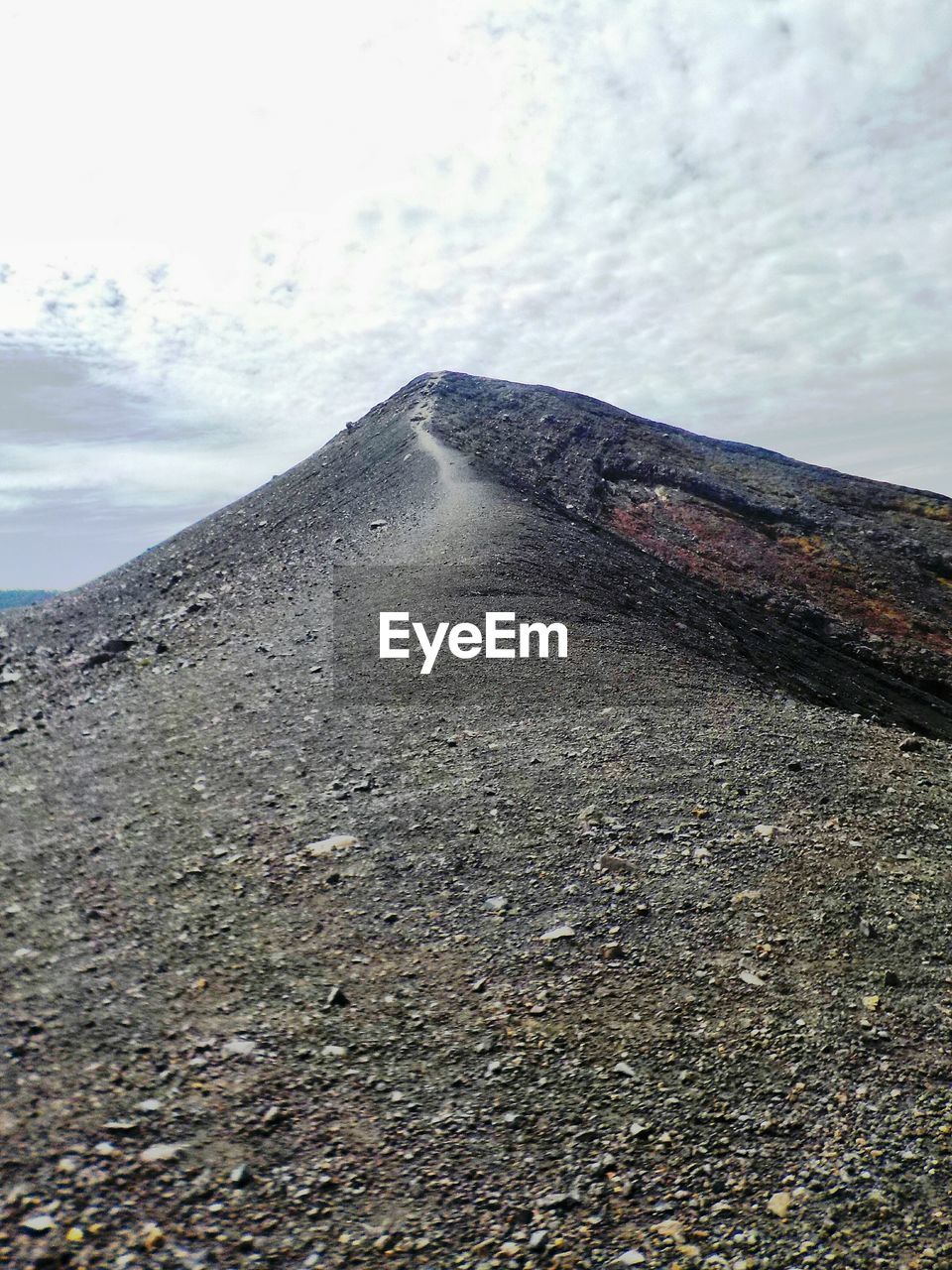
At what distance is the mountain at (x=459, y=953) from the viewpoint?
11.3ft

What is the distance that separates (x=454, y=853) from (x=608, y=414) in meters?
20.4

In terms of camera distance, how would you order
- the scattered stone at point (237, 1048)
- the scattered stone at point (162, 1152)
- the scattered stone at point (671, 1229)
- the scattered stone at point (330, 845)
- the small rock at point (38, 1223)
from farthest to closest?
the scattered stone at point (330, 845) → the scattered stone at point (237, 1048) → the scattered stone at point (162, 1152) → the scattered stone at point (671, 1229) → the small rock at point (38, 1223)

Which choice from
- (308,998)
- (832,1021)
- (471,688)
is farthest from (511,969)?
(471,688)

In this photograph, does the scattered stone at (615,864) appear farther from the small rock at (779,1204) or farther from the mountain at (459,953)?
the small rock at (779,1204)

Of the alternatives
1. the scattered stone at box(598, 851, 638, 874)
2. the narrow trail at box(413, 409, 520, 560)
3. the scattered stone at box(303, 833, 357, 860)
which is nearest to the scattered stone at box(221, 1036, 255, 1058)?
the scattered stone at box(303, 833, 357, 860)

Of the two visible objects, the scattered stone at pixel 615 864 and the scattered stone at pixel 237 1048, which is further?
the scattered stone at pixel 615 864

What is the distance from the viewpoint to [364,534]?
45.3ft

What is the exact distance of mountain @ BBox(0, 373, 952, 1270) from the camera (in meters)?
3.44

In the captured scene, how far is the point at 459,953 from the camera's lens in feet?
16.3

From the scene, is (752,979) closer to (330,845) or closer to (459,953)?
(459,953)

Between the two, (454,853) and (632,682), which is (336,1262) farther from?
(632,682)

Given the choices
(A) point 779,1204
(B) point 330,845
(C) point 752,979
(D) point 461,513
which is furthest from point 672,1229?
(D) point 461,513

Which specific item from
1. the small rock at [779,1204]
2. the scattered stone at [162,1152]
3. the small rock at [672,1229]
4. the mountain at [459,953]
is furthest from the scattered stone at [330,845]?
the small rock at [779,1204]

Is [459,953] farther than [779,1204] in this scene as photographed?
Yes
